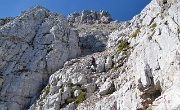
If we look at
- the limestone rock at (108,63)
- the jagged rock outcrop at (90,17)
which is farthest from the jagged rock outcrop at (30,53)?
the jagged rock outcrop at (90,17)

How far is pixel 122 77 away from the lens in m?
32.4

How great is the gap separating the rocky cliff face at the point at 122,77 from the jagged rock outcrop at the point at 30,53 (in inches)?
7.7

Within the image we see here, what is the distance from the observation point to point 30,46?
56.2m

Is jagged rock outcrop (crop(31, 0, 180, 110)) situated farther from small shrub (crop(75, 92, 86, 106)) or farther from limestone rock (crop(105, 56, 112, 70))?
limestone rock (crop(105, 56, 112, 70))

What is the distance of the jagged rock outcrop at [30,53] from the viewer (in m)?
43.7

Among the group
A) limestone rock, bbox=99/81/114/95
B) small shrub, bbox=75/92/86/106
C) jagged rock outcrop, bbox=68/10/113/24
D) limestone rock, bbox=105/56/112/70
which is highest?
jagged rock outcrop, bbox=68/10/113/24

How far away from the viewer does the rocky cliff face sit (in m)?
22.7

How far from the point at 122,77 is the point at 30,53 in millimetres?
26902

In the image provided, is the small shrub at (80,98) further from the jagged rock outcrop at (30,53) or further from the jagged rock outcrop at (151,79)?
the jagged rock outcrop at (30,53)

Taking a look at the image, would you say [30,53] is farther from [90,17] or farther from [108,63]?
[90,17]

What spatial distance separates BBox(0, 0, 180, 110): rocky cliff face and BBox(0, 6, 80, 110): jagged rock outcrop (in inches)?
7.7

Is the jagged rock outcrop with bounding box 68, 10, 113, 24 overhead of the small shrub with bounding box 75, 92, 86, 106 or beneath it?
overhead

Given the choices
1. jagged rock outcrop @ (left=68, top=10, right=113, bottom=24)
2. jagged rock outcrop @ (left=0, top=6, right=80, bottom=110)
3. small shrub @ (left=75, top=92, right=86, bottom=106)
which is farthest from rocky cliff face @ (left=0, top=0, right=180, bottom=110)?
jagged rock outcrop @ (left=68, top=10, right=113, bottom=24)

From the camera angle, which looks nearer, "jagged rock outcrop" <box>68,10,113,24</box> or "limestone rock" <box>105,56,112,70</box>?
"limestone rock" <box>105,56,112,70</box>
